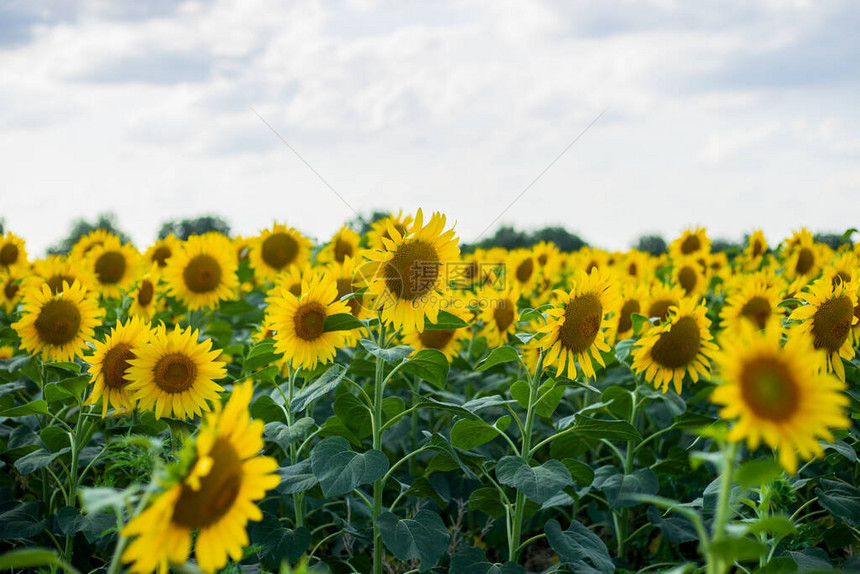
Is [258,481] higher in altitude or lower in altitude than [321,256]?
lower

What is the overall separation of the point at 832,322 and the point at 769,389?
6.89 ft

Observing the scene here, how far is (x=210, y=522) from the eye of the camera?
167 cm

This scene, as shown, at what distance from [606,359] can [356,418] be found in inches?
54.1

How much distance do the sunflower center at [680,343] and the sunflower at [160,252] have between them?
14.4 ft

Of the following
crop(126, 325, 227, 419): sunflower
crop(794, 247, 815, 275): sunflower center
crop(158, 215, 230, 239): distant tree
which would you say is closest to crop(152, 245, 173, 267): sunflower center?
crop(126, 325, 227, 419): sunflower

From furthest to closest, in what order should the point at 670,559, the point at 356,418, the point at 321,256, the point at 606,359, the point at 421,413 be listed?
Result: the point at 321,256 → the point at 421,413 → the point at 670,559 → the point at 606,359 → the point at 356,418

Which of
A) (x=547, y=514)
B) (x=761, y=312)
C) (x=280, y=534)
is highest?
(x=761, y=312)

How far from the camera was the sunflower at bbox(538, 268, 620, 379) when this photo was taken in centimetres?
307

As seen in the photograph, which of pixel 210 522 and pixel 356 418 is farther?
pixel 356 418

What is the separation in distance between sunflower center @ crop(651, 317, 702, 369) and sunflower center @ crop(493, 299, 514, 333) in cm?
122

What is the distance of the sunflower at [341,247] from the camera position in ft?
19.6

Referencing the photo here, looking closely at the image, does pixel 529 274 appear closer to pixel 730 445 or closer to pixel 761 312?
pixel 761 312

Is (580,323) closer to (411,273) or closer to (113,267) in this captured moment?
(411,273)

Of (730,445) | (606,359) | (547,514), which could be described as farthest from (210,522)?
(547,514)
